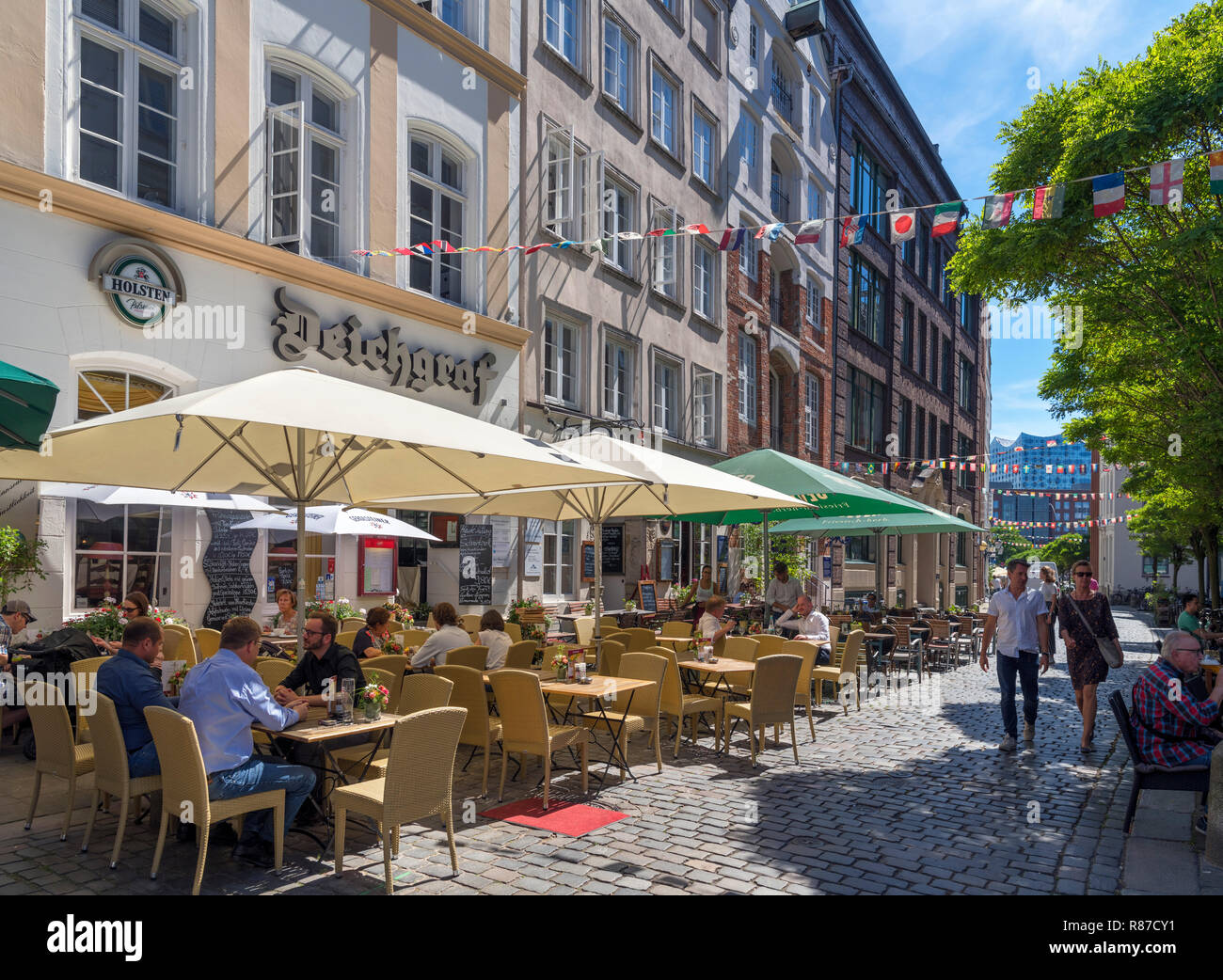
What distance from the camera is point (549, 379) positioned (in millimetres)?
17188

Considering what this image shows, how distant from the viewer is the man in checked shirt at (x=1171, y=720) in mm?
6184

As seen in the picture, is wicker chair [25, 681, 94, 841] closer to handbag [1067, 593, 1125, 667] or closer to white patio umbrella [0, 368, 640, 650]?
white patio umbrella [0, 368, 640, 650]

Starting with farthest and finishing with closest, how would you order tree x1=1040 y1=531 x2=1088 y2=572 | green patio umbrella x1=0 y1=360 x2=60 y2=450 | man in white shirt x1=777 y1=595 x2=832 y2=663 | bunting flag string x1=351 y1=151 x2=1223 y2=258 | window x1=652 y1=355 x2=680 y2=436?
tree x1=1040 y1=531 x2=1088 y2=572
window x1=652 y1=355 x2=680 y2=436
man in white shirt x1=777 y1=595 x2=832 y2=663
bunting flag string x1=351 y1=151 x2=1223 y2=258
green patio umbrella x1=0 y1=360 x2=60 y2=450

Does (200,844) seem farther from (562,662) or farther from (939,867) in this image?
(939,867)

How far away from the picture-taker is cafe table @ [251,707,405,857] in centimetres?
551

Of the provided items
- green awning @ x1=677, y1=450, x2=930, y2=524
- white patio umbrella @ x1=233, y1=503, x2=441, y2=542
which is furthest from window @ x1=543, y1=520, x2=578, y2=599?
white patio umbrella @ x1=233, y1=503, x2=441, y2=542

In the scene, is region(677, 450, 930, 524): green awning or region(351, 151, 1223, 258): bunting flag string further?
region(677, 450, 930, 524): green awning

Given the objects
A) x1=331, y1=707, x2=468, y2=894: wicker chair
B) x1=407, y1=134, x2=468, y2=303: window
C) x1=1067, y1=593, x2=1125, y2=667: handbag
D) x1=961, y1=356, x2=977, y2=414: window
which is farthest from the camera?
x1=961, y1=356, x2=977, y2=414: window

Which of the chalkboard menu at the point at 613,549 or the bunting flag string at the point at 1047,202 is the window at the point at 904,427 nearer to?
the chalkboard menu at the point at 613,549

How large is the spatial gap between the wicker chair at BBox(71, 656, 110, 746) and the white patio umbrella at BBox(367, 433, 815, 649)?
3.68m

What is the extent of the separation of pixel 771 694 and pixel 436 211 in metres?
10.2

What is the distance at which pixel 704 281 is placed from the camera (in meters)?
22.9

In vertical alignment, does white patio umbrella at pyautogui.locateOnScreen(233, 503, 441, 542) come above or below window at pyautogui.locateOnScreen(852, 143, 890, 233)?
below

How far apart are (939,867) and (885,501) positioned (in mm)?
8021
